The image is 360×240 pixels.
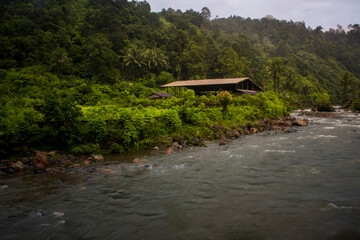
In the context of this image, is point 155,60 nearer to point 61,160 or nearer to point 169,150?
point 169,150

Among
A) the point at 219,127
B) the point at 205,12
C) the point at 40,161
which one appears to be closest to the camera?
the point at 40,161

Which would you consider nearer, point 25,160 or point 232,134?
point 25,160

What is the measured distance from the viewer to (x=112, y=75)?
4756 centimetres

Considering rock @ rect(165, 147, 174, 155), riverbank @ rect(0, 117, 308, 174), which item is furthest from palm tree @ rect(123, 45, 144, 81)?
rock @ rect(165, 147, 174, 155)

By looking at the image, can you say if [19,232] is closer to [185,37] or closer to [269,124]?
[269,124]

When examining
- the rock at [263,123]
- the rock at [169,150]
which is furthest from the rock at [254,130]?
the rock at [169,150]

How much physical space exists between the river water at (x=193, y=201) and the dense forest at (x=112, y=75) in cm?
335

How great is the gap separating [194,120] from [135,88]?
3085 cm

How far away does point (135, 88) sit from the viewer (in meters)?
45.4

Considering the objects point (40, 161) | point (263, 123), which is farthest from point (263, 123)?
point (40, 161)

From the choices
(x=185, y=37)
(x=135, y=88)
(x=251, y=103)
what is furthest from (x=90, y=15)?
(x=251, y=103)

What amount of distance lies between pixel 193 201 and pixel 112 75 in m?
45.1

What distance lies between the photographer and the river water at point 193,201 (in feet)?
16.4

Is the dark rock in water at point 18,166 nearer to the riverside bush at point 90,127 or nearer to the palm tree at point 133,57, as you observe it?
the riverside bush at point 90,127
